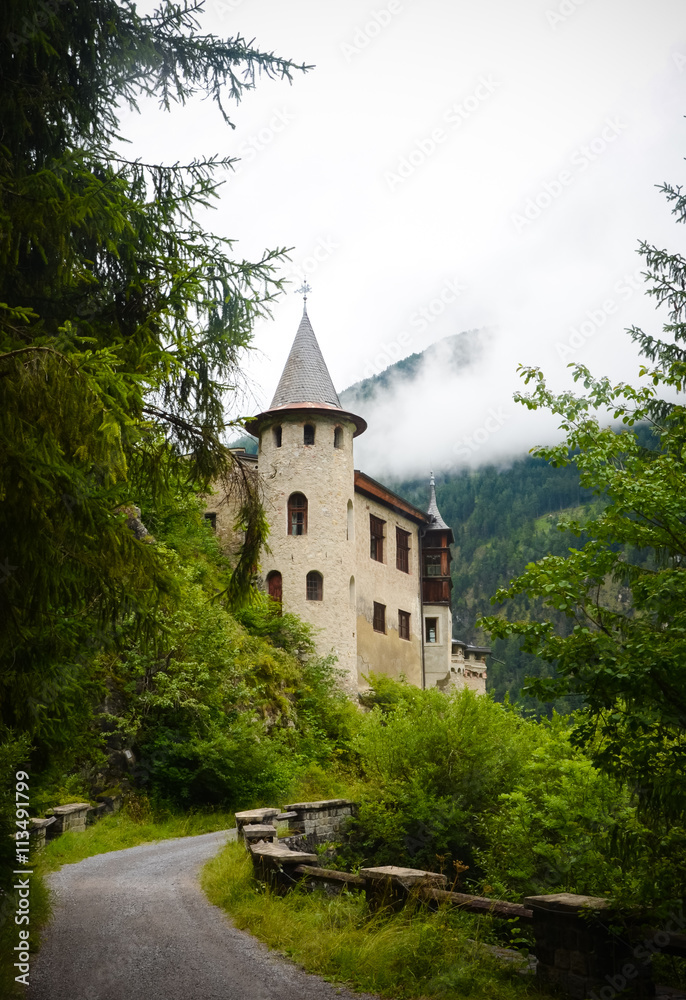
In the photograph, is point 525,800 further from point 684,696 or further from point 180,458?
point 180,458

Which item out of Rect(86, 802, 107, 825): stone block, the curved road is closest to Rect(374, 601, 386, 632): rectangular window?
Rect(86, 802, 107, 825): stone block

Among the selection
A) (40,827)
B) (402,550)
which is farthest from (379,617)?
(40,827)

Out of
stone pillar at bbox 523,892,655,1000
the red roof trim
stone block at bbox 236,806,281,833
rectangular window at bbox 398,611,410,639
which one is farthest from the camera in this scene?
rectangular window at bbox 398,611,410,639

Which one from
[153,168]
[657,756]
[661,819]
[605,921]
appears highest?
[153,168]

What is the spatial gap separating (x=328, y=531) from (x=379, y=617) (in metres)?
5.54

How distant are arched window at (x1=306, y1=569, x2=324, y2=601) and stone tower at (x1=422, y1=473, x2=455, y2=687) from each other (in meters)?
8.85

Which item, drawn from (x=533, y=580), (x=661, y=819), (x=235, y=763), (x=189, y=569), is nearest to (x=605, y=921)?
(x=661, y=819)

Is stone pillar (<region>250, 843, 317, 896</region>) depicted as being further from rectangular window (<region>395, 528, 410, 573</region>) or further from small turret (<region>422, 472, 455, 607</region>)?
small turret (<region>422, 472, 455, 607</region>)

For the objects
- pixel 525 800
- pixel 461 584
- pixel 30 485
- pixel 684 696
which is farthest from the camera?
pixel 461 584

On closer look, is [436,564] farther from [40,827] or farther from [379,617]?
[40,827]

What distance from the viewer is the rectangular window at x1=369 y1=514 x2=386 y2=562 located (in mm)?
30781

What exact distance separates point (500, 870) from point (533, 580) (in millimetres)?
5696

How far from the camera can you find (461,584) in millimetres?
98062

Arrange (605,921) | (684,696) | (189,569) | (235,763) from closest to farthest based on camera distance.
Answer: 1. (684,696)
2. (605,921)
3. (235,763)
4. (189,569)
